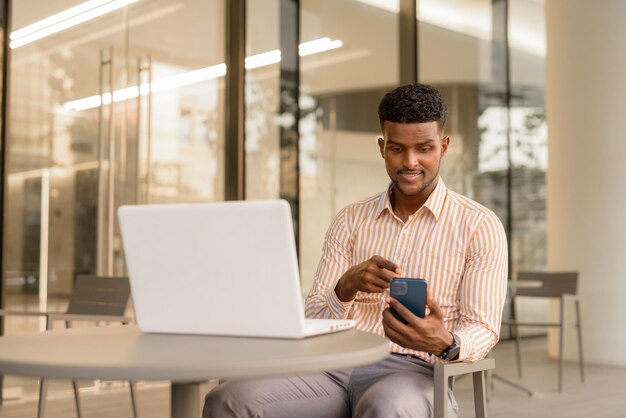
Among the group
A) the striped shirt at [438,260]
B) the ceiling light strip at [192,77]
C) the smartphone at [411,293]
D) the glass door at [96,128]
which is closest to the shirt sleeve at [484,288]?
the striped shirt at [438,260]

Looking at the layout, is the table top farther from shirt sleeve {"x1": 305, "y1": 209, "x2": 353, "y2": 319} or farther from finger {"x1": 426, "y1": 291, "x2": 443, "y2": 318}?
shirt sleeve {"x1": 305, "y1": 209, "x2": 353, "y2": 319}

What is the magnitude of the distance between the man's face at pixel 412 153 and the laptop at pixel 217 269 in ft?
1.94

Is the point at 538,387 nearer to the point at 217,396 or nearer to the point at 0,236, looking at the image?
the point at 0,236

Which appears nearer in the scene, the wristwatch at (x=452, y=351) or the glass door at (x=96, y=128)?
the wristwatch at (x=452, y=351)

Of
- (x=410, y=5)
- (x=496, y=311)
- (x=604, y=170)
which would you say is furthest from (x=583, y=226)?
(x=496, y=311)

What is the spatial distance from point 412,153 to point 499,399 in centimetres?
Answer: 334

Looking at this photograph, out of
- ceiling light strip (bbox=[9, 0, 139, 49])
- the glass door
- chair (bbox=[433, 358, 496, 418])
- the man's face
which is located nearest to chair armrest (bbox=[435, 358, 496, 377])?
chair (bbox=[433, 358, 496, 418])

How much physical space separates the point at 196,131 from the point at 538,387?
2870 millimetres

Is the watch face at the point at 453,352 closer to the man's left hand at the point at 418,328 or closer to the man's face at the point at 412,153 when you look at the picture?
the man's left hand at the point at 418,328

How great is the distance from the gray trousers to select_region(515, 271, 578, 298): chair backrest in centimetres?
403

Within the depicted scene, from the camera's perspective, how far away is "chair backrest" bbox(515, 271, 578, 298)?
19.1ft

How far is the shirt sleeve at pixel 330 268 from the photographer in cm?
223

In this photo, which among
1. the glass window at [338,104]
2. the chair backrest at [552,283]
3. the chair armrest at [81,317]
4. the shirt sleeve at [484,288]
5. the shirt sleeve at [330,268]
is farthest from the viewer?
the glass window at [338,104]

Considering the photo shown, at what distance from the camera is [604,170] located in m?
6.77
